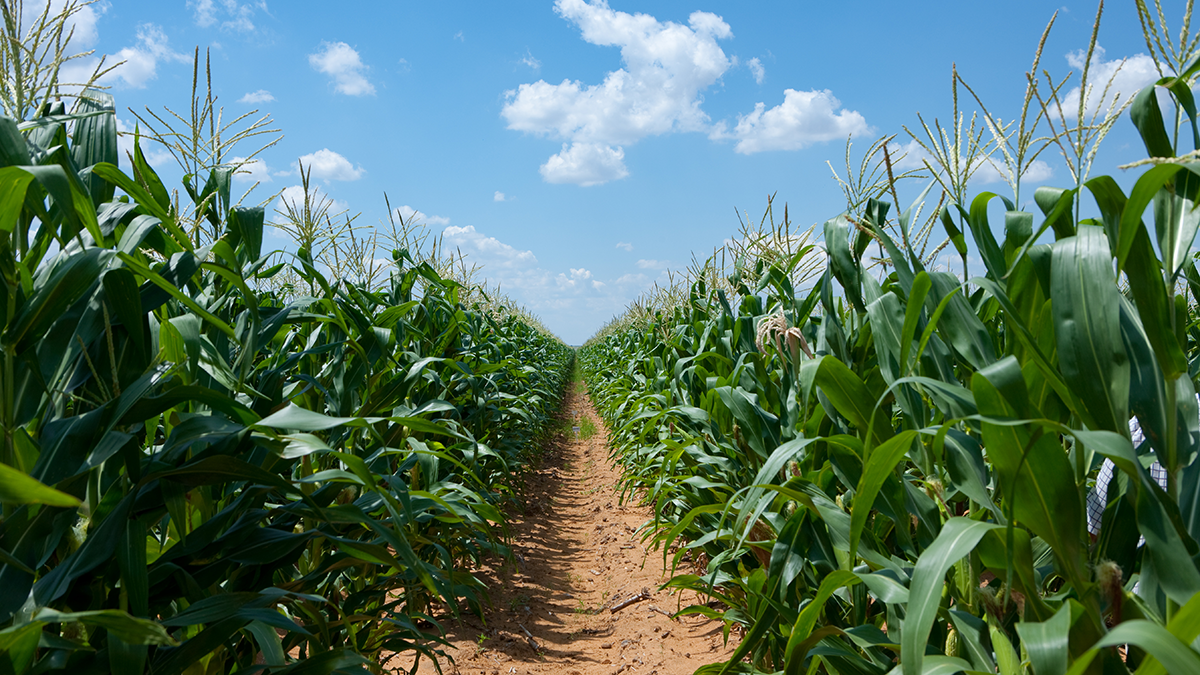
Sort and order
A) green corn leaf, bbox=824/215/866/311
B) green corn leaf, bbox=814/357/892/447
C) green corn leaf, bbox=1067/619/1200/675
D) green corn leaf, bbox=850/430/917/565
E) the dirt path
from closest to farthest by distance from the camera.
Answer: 1. green corn leaf, bbox=1067/619/1200/675
2. green corn leaf, bbox=850/430/917/565
3. green corn leaf, bbox=814/357/892/447
4. green corn leaf, bbox=824/215/866/311
5. the dirt path

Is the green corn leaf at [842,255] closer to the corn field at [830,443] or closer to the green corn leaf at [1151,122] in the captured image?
the corn field at [830,443]

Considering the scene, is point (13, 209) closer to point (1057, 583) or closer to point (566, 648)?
point (1057, 583)

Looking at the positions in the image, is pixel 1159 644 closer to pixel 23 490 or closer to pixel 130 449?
Result: pixel 23 490

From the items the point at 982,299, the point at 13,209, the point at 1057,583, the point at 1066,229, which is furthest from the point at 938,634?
the point at 13,209

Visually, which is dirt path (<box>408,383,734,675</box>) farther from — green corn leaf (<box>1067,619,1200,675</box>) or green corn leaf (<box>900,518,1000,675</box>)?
green corn leaf (<box>1067,619,1200,675</box>)

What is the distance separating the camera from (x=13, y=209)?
3.30ft

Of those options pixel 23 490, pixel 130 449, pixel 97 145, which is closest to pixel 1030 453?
pixel 23 490

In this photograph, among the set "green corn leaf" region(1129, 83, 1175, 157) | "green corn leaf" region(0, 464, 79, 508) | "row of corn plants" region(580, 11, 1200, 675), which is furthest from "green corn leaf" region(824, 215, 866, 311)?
"green corn leaf" region(0, 464, 79, 508)

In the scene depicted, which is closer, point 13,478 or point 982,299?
point 13,478

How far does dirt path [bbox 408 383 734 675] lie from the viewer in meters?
2.99

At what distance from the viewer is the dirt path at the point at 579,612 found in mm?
2994

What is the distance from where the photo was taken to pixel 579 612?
373 centimetres

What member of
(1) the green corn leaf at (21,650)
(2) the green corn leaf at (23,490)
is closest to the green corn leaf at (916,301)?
(2) the green corn leaf at (23,490)

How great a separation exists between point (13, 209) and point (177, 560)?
71 cm
